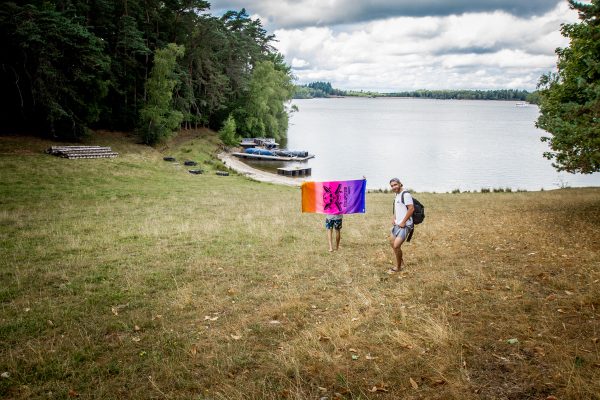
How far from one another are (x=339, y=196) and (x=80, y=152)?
31.9 metres

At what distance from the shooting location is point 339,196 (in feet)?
42.7

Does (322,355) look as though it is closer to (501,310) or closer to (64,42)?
(501,310)

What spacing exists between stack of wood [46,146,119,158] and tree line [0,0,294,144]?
124 inches

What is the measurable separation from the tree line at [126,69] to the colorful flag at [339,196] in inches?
1204

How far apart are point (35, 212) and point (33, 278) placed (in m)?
10.5

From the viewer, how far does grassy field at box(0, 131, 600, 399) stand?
568 cm

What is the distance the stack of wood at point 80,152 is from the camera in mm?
34938

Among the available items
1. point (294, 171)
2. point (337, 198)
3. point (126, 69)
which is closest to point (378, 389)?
point (337, 198)

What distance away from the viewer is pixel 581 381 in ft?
17.0

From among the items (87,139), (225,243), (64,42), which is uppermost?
(64,42)

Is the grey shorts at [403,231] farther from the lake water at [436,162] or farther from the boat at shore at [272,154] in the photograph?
the boat at shore at [272,154]

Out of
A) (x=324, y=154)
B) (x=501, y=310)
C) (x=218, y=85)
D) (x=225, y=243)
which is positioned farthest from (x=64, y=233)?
(x=324, y=154)

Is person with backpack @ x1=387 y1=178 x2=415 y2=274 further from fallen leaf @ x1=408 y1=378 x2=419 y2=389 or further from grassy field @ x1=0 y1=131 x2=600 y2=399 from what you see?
fallen leaf @ x1=408 y1=378 x2=419 y2=389

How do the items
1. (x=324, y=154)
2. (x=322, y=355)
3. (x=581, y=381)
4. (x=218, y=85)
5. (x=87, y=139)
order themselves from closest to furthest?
(x=581, y=381), (x=322, y=355), (x=87, y=139), (x=218, y=85), (x=324, y=154)
